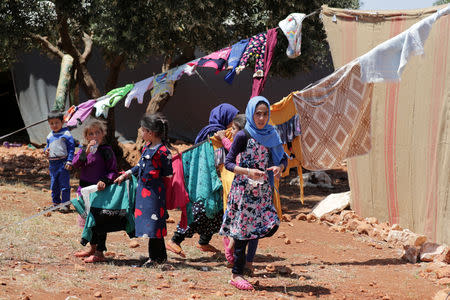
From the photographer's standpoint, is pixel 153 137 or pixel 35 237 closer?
pixel 153 137

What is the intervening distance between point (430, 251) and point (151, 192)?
9.81 ft

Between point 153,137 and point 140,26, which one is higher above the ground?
point 140,26

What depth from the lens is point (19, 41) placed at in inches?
392

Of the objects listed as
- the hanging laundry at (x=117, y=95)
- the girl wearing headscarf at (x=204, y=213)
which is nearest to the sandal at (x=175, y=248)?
the girl wearing headscarf at (x=204, y=213)

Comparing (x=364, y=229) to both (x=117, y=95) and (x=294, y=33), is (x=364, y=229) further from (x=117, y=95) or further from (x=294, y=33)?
(x=117, y=95)

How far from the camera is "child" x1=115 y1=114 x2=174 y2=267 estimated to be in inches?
184

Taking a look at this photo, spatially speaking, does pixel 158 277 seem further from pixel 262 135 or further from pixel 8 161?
pixel 8 161

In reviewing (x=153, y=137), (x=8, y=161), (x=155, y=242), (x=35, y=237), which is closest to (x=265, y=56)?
(x=153, y=137)

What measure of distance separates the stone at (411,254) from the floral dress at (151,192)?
2.63 metres

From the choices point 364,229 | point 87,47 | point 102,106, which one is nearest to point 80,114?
point 102,106

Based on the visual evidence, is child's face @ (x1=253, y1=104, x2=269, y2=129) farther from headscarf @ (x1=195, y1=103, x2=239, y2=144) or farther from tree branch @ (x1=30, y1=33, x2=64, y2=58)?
tree branch @ (x1=30, y1=33, x2=64, y2=58)

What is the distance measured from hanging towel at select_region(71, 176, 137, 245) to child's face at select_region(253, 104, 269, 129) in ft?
4.12

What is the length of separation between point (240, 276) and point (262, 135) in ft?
3.70

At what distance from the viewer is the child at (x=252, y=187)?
435cm
